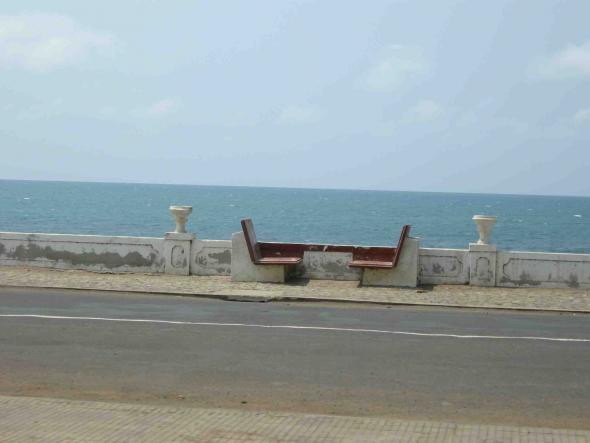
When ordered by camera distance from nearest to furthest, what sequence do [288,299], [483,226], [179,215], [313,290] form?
[288,299] → [313,290] → [483,226] → [179,215]

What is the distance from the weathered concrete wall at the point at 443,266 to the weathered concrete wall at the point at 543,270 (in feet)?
2.19

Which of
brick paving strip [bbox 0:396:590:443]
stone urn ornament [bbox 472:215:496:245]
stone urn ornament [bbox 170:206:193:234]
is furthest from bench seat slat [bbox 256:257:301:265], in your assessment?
brick paving strip [bbox 0:396:590:443]

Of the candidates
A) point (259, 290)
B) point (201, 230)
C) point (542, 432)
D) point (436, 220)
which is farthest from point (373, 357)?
point (436, 220)

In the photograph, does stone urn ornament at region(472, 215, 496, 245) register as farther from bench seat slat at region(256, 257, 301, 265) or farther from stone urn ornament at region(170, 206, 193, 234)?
stone urn ornament at region(170, 206, 193, 234)

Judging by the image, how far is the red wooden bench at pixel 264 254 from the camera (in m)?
17.7

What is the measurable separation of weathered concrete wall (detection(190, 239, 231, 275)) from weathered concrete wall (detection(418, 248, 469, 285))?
153 inches

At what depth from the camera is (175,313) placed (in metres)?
13.8

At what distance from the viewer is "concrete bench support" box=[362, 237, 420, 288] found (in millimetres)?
17531

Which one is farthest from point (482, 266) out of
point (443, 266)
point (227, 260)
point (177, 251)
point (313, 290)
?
point (177, 251)

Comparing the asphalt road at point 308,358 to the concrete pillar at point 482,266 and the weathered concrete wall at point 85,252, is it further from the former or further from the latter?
the weathered concrete wall at point 85,252

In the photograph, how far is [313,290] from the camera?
1686 centimetres

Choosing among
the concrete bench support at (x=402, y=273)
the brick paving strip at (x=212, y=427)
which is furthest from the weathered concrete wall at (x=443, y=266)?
the brick paving strip at (x=212, y=427)

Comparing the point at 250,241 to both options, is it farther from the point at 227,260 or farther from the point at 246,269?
the point at 227,260

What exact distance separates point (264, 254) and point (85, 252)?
3715mm
